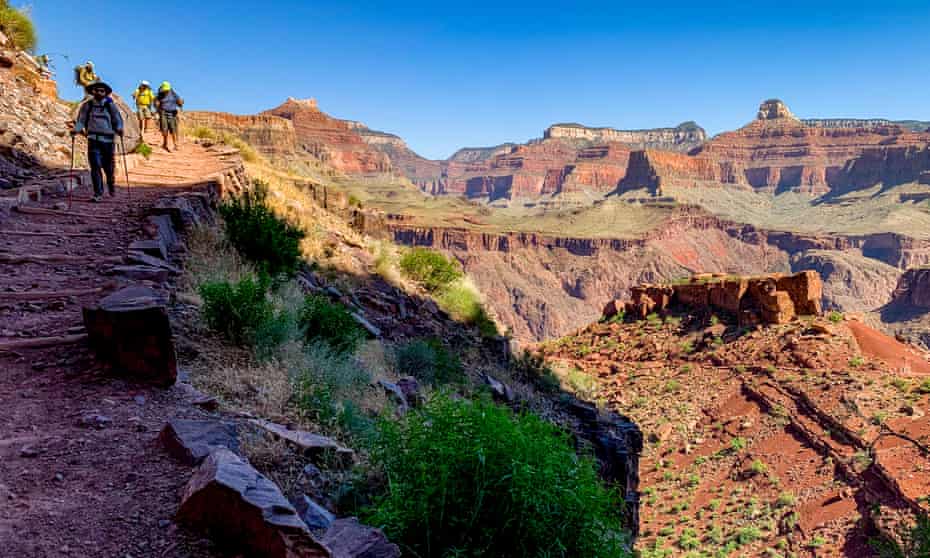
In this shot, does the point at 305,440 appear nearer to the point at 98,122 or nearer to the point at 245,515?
the point at 245,515

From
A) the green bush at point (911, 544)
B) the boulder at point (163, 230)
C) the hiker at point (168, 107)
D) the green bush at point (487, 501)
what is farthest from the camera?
the hiker at point (168, 107)

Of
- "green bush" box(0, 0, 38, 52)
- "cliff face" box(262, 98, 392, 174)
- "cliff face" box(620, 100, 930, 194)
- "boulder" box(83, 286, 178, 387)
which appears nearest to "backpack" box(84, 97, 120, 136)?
"boulder" box(83, 286, 178, 387)

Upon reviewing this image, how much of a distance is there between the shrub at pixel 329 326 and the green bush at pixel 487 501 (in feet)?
13.0

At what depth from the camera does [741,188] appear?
543 ft

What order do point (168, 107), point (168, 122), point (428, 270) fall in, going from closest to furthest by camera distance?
1. point (168, 107)
2. point (168, 122)
3. point (428, 270)

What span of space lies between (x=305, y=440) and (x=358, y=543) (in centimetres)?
141

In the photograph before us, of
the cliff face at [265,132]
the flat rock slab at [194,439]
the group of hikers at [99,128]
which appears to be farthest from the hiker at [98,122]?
the cliff face at [265,132]

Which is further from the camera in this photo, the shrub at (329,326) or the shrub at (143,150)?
the shrub at (143,150)

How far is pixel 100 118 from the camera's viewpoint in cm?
783


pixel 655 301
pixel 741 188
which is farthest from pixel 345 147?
pixel 655 301

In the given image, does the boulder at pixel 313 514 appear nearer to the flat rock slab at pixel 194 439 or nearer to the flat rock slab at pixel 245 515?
the flat rock slab at pixel 194 439

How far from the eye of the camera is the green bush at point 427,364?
8711mm

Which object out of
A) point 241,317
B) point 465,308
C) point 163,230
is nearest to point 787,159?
point 465,308

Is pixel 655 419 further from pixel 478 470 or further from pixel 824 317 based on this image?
pixel 478 470
